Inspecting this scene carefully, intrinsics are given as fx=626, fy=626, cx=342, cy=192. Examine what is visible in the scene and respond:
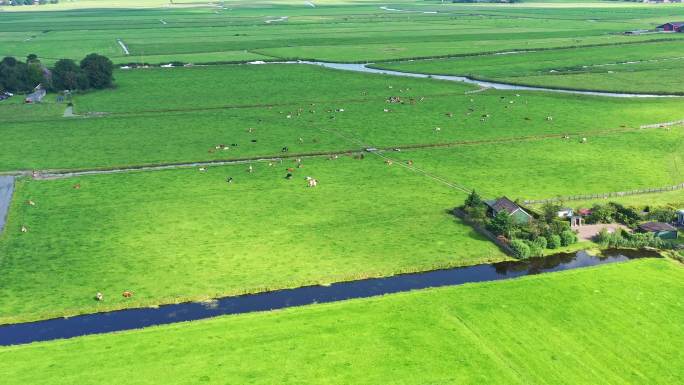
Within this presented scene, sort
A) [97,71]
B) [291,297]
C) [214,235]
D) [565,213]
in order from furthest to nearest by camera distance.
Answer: [97,71] → [565,213] → [214,235] → [291,297]

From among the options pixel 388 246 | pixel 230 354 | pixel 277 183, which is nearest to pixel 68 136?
pixel 277 183

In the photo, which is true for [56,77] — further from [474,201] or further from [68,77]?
[474,201]

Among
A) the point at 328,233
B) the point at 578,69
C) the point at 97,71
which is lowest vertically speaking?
the point at 328,233

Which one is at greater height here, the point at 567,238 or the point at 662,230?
the point at 662,230

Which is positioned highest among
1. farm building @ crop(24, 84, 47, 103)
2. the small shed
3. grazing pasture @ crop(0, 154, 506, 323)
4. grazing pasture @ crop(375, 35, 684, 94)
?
grazing pasture @ crop(375, 35, 684, 94)

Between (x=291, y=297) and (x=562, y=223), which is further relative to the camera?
(x=562, y=223)

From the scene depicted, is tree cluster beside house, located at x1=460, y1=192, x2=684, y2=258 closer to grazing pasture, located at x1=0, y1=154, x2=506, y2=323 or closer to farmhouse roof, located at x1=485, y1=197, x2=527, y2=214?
farmhouse roof, located at x1=485, y1=197, x2=527, y2=214

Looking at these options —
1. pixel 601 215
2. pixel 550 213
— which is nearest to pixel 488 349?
pixel 550 213

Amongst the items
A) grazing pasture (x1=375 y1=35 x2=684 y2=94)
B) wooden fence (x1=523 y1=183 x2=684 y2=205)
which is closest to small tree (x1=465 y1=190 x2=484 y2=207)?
wooden fence (x1=523 y1=183 x2=684 y2=205)
